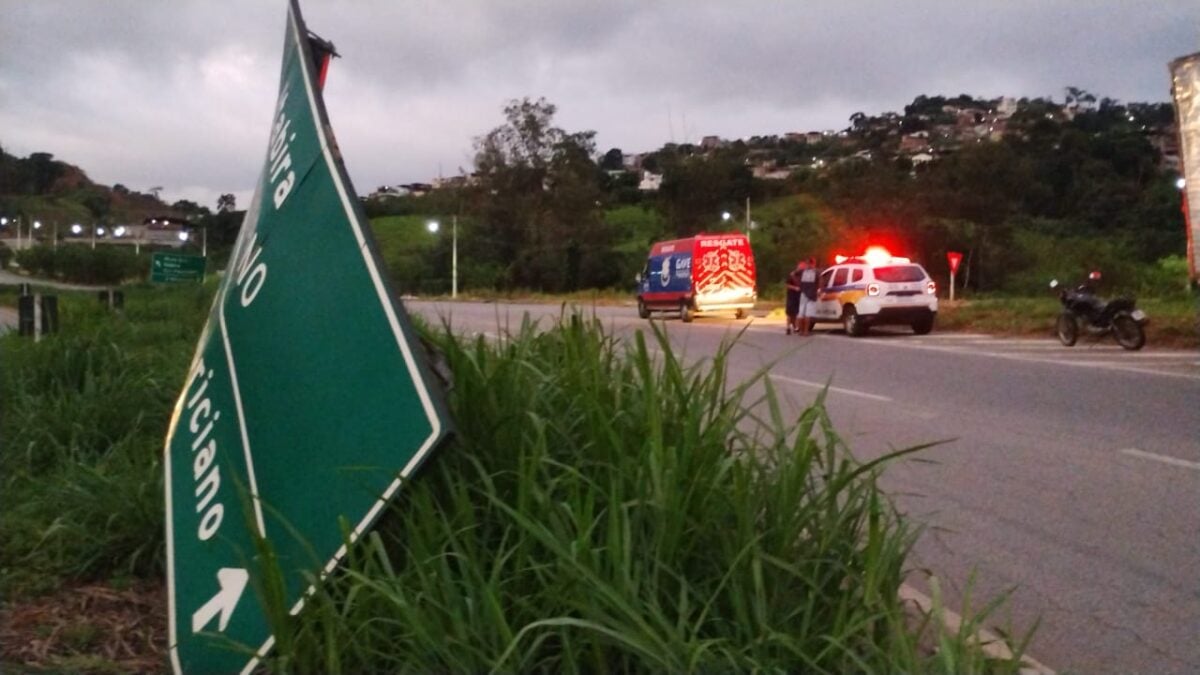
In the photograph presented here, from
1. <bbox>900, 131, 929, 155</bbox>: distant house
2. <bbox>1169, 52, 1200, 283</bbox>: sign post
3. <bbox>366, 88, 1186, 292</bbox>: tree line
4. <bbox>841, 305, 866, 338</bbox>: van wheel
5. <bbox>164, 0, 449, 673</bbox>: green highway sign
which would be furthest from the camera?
<bbox>900, 131, 929, 155</bbox>: distant house

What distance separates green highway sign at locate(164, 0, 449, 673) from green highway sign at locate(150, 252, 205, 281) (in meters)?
15.4

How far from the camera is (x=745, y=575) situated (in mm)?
3611

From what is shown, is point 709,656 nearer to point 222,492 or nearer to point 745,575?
point 745,575

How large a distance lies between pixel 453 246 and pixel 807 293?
1153 inches

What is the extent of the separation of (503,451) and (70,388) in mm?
4509

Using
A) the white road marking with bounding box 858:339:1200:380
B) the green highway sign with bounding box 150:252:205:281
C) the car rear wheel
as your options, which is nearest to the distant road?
the green highway sign with bounding box 150:252:205:281

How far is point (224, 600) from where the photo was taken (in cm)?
333

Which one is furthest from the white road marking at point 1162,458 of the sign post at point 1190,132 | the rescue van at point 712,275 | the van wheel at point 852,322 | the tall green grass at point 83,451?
the rescue van at point 712,275

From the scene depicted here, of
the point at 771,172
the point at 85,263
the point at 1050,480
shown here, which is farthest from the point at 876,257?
the point at 771,172

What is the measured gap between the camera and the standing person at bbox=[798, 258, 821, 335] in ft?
76.3

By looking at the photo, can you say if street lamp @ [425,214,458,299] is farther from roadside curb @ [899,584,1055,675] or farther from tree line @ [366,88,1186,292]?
roadside curb @ [899,584,1055,675]

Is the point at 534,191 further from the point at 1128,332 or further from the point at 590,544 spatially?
the point at 590,544

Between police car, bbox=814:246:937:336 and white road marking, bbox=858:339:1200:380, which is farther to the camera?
police car, bbox=814:246:937:336

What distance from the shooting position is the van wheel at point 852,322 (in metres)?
23.4
